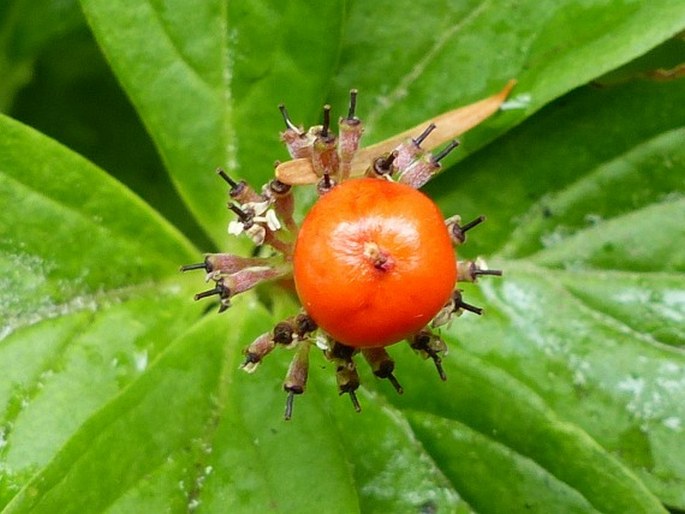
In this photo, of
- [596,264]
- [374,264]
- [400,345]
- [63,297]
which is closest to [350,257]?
[374,264]

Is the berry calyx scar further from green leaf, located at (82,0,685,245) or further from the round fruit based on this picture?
green leaf, located at (82,0,685,245)

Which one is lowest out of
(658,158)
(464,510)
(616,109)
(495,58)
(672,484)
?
(672,484)

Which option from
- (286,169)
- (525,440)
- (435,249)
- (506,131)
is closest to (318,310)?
(435,249)

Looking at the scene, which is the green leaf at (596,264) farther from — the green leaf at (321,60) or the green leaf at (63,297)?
the green leaf at (63,297)

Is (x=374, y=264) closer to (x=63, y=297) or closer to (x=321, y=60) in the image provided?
(x=321, y=60)

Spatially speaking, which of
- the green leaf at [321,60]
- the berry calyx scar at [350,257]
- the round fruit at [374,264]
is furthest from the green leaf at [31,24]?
the round fruit at [374,264]

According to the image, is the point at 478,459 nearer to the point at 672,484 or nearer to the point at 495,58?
the point at 672,484

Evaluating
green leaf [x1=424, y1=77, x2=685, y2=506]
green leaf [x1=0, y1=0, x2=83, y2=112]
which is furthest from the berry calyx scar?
green leaf [x1=0, y1=0, x2=83, y2=112]

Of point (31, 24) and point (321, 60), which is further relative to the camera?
point (31, 24)
